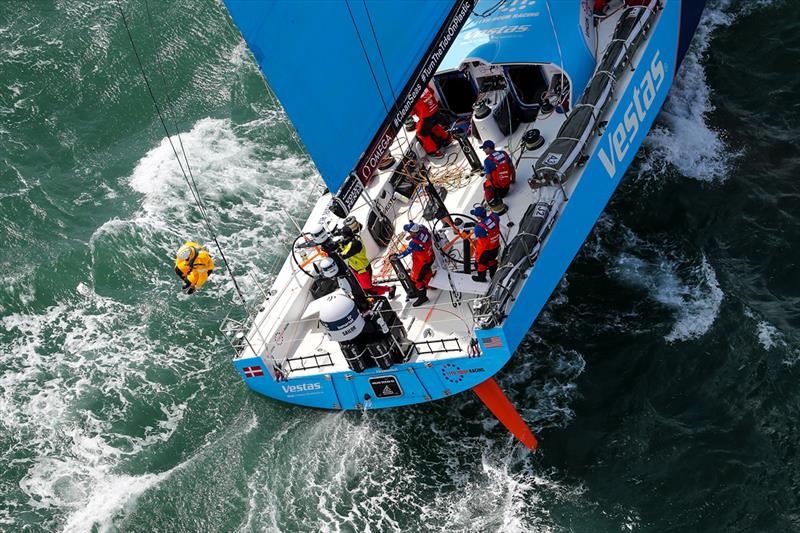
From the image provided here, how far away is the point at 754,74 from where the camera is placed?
48.5 ft

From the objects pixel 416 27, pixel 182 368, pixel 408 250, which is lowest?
pixel 182 368

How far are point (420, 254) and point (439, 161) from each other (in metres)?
2.52

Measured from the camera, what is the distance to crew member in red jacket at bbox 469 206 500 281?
10.2m

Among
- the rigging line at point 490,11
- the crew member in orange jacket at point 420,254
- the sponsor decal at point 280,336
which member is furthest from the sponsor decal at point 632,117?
the sponsor decal at point 280,336

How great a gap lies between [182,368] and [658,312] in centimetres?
643

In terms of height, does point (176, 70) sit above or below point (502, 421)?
above

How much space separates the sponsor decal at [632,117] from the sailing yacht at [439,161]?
30 mm

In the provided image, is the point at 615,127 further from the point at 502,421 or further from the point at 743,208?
the point at 502,421

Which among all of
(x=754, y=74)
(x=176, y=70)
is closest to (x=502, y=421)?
(x=754, y=74)

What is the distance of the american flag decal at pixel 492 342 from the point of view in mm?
9656

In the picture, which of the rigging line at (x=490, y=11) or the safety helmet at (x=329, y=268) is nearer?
the safety helmet at (x=329, y=268)

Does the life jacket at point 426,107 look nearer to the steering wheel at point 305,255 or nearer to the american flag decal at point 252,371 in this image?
the steering wheel at point 305,255

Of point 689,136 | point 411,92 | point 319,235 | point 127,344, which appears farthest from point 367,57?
point 689,136

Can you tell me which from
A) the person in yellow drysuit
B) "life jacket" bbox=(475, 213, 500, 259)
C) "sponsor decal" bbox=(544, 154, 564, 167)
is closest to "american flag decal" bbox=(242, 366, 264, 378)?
the person in yellow drysuit
